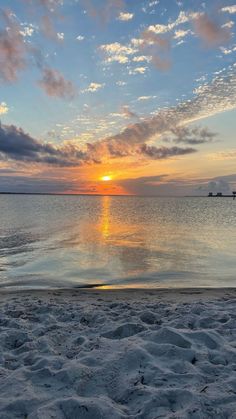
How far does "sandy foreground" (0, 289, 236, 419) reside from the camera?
4238mm

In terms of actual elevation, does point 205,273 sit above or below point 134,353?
below

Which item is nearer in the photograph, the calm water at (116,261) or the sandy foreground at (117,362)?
the sandy foreground at (117,362)

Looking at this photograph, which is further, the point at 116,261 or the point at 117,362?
the point at 116,261

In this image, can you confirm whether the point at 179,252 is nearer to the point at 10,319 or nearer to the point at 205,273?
the point at 205,273

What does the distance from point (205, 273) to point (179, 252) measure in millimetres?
5873

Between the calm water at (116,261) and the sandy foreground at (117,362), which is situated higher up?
the sandy foreground at (117,362)

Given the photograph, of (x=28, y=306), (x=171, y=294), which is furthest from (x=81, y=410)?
(x=171, y=294)

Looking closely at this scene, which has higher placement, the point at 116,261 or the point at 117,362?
the point at 117,362

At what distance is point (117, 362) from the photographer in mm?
5301

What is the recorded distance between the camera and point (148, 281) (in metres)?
14.2

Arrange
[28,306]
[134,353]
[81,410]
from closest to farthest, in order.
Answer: [81,410]
[134,353]
[28,306]

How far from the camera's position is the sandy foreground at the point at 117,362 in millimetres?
4238

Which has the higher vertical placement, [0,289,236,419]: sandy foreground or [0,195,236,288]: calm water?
[0,289,236,419]: sandy foreground

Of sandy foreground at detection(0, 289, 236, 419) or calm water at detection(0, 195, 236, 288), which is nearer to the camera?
sandy foreground at detection(0, 289, 236, 419)
